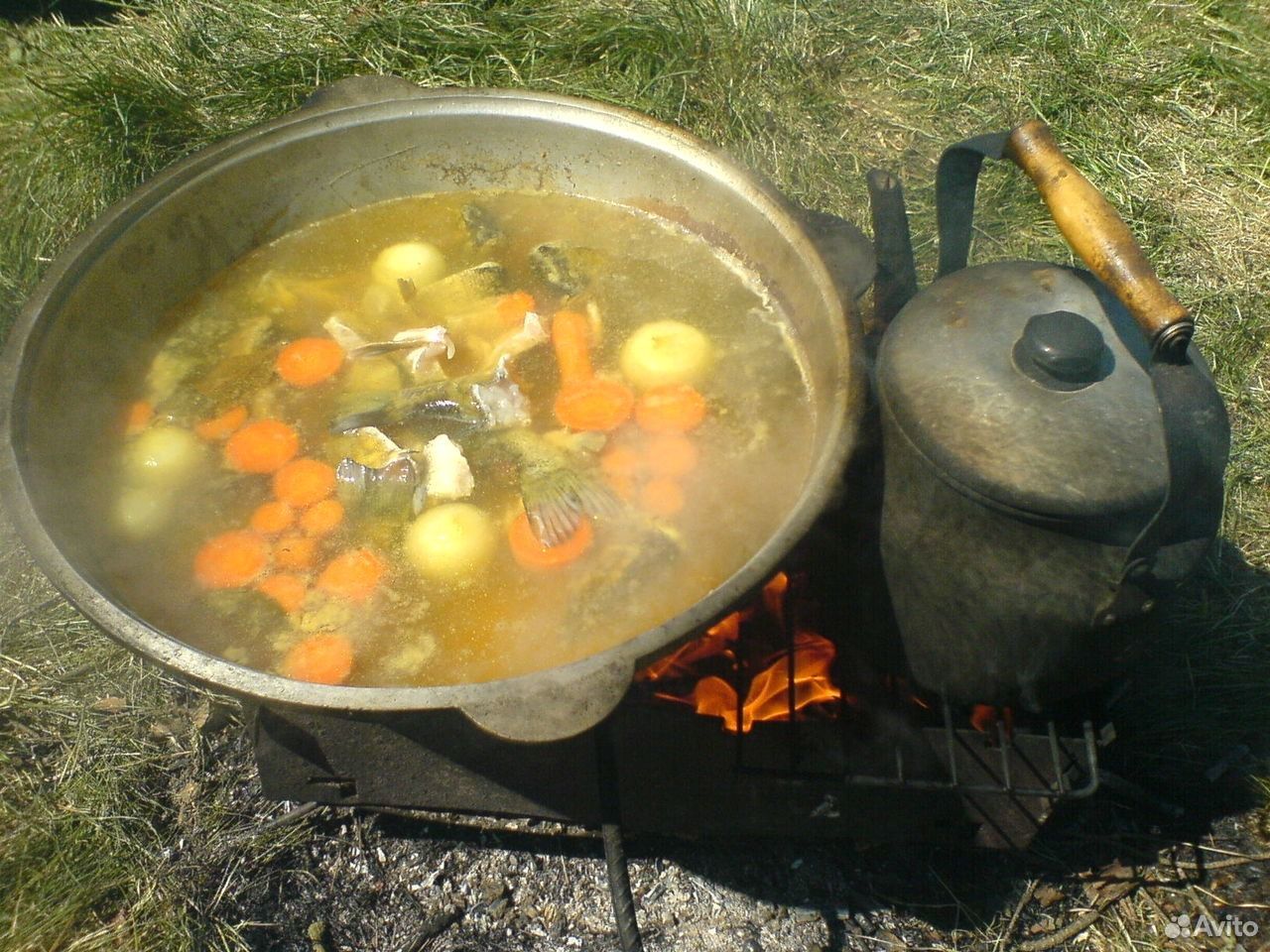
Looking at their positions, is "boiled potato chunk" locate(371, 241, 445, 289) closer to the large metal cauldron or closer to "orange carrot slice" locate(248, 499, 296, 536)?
the large metal cauldron

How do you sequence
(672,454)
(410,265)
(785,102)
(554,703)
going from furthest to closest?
(785,102) < (410,265) < (672,454) < (554,703)

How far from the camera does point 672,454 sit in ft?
8.61

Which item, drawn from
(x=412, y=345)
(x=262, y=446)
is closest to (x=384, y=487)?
(x=262, y=446)

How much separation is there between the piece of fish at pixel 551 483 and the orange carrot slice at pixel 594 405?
0.39ft

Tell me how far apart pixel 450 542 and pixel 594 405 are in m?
0.62

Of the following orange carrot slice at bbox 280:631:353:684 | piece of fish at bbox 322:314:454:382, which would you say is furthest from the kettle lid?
orange carrot slice at bbox 280:631:353:684

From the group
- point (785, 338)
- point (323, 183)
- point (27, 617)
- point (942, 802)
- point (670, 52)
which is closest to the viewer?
point (942, 802)

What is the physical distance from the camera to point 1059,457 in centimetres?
184

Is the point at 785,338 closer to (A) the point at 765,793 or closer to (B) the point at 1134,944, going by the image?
(A) the point at 765,793

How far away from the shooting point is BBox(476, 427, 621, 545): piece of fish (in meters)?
2.44

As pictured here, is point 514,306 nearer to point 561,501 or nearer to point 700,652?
point 561,501

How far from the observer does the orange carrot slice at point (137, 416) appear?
2705 mm

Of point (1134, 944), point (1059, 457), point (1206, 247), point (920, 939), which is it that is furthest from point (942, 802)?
point (1206, 247)

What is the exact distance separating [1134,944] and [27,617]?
3.88 m
